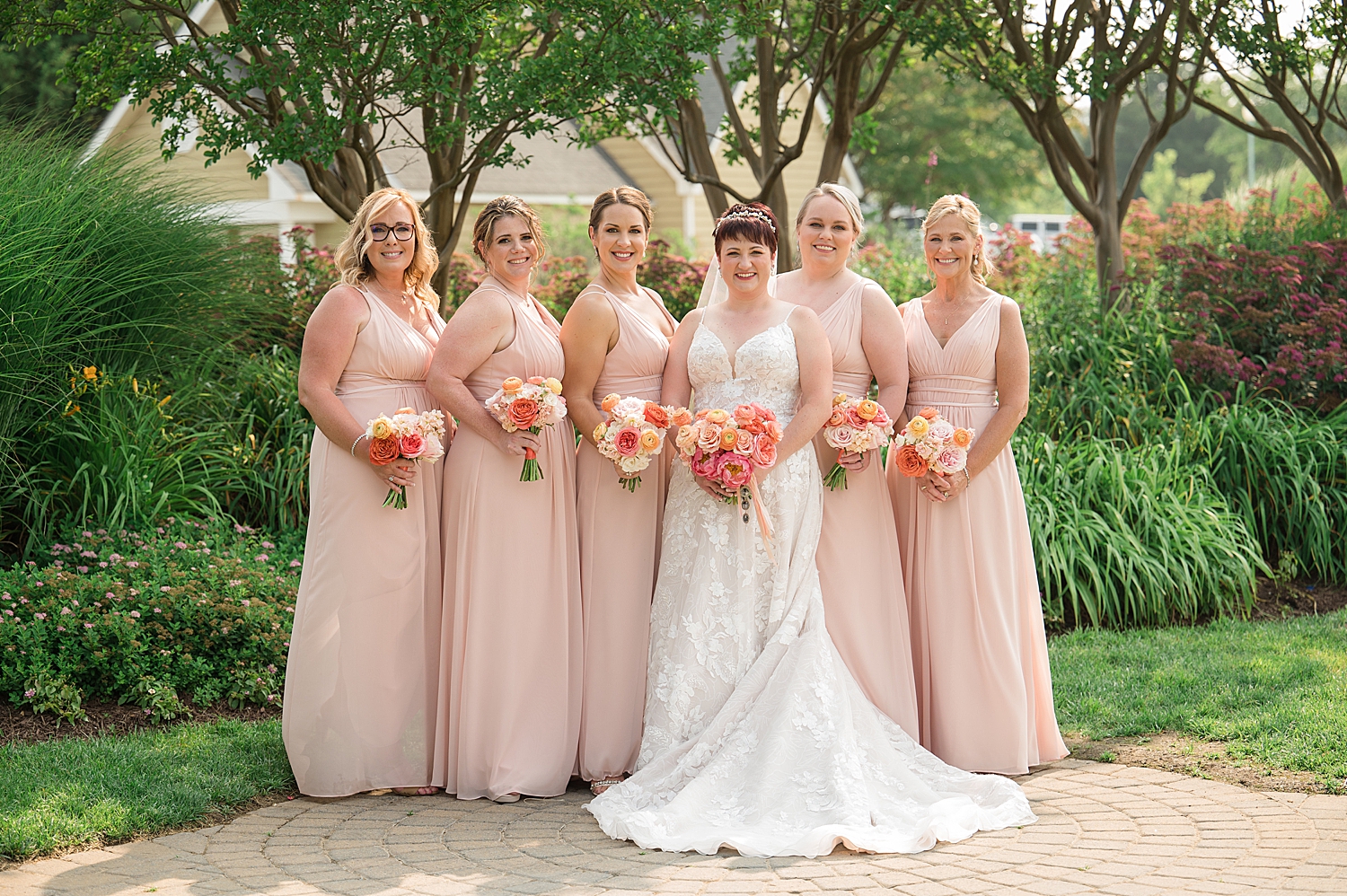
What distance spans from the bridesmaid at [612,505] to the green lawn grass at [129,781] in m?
1.43

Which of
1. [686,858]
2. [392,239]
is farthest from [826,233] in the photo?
[686,858]

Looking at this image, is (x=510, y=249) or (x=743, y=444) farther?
(x=510, y=249)

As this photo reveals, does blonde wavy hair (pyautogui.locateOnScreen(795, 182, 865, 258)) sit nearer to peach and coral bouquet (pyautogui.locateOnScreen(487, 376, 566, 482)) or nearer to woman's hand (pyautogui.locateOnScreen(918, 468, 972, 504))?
woman's hand (pyautogui.locateOnScreen(918, 468, 972, 504))

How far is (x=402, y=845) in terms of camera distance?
15.6 ft

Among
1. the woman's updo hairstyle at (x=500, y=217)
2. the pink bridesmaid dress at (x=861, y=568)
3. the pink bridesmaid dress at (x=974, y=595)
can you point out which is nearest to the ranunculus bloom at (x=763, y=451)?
the pink bridesmaid dress at (x=861, y=568)

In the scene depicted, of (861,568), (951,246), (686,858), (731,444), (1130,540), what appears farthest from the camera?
(1130,540)

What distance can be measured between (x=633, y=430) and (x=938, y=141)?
107 ft

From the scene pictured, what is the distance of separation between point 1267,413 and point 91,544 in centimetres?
843

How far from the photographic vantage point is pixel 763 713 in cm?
520

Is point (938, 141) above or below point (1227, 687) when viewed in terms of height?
above

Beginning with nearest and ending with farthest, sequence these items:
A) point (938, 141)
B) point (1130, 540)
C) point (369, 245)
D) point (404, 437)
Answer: point (404, 437) < point (369, 245) < point (1130, 540) < point (938, 141)

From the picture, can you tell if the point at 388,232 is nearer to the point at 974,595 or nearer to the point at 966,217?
the point at 966,217

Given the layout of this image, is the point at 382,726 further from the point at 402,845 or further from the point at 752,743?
the point at 752,743

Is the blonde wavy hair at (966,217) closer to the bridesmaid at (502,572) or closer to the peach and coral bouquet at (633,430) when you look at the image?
the peach and coral bouquet at (633,430)
